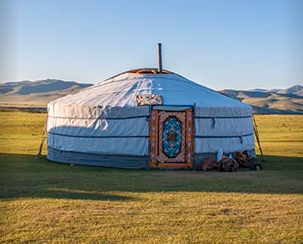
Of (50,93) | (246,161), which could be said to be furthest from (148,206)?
(50,93)

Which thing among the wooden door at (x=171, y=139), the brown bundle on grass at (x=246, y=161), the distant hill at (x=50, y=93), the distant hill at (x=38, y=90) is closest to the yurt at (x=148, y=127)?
the wooden door at (x=171, y=139)

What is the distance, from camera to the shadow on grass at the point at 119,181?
8.47m

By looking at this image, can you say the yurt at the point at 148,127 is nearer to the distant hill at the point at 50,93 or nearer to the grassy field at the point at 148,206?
the grassy field at the point at 148,206

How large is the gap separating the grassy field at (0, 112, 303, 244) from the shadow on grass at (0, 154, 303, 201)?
0.05 feet

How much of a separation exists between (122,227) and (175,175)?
15.8 ft

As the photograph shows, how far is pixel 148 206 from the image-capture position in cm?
741

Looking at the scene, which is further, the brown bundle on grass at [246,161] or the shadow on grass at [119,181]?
the brown bundle on grass at [246,161]

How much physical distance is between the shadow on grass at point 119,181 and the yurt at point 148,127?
1.64ft

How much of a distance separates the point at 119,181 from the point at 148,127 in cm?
255

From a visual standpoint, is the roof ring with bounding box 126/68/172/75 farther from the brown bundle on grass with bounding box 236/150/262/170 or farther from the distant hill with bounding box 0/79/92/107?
the distant hill with bounding box 0/79/92/107

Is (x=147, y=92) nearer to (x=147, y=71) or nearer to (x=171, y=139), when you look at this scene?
(x=171, y=139)

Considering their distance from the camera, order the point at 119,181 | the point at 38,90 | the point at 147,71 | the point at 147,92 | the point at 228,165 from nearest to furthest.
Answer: the point at 119,181 < the point at 228,165 < the point at 147,92 < the point at 147,71 < the point at 38,90

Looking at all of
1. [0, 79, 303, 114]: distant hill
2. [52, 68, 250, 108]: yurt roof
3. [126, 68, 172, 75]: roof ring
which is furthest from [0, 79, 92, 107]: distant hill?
[52, 68, 250, 108]: yurt roof

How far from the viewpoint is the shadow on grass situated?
8.47 metres
